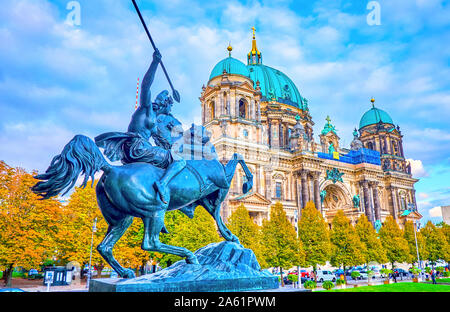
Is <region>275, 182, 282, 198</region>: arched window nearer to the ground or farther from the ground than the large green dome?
nearer to the ground

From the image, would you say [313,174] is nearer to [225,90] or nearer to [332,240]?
[332,240]

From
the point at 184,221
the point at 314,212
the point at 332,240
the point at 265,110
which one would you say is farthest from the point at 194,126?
the point at 265,110

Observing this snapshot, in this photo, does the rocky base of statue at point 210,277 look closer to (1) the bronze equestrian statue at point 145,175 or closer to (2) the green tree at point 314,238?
(1) the bronze equestrian statue at point 145,175

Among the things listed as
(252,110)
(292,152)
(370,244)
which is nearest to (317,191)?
(292,152)

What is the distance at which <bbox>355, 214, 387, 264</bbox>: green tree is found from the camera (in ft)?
168

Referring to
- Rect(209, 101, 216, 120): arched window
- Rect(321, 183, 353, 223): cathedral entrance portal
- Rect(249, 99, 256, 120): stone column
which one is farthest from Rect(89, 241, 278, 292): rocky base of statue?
Rect(321, 183, 353, 223): cathedral entrance portal

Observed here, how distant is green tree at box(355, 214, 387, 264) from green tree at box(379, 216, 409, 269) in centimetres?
350

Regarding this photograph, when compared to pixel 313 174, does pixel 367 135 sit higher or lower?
higher

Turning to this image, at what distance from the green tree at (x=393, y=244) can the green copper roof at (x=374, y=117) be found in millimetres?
40185

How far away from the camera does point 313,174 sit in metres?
63.9

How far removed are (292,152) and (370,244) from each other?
21.4 meters

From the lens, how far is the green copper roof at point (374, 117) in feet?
299

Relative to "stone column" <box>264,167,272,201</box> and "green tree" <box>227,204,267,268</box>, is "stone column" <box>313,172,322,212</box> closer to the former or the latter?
"stone column" <box>264,167,272,201</box>
